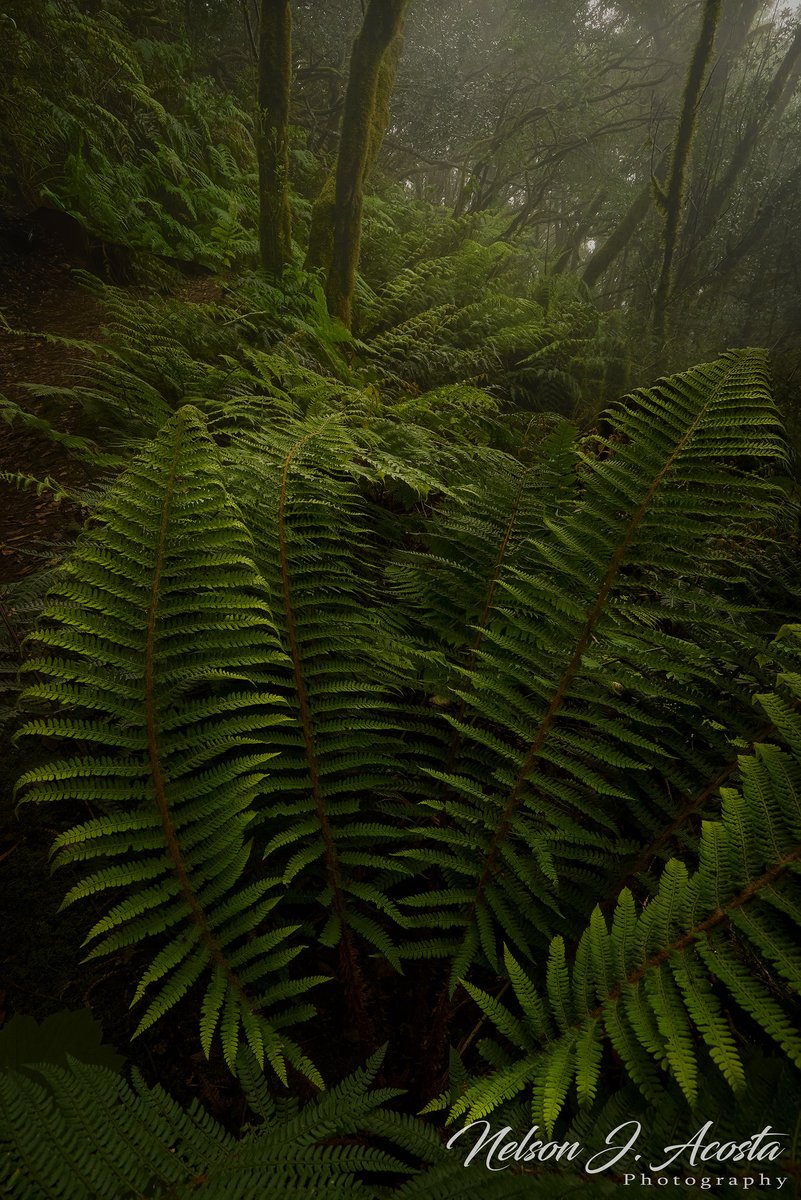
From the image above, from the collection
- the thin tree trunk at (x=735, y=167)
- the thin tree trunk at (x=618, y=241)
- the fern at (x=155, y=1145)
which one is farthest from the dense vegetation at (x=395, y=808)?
the thin tree trunk at (x=618, y=241)

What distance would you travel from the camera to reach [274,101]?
16.4 ft

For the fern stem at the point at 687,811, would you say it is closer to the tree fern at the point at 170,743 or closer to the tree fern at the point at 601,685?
the tree fern at the point at 601,685

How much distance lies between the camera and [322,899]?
4.09 feet

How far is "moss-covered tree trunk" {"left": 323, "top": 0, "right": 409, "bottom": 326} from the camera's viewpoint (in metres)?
4.88

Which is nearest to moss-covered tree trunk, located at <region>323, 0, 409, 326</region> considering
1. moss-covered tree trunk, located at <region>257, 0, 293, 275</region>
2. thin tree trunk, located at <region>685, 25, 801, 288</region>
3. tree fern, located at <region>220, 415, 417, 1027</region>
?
moss-covered tree trunk, located at <region>257, 0, 293, 275</region>

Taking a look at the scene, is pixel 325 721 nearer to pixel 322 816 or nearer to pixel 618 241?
pixel 322 816

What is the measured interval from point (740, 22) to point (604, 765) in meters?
21.7

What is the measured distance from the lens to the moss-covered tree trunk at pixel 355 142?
4.88 meters

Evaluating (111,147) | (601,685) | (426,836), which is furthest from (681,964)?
(111,147)

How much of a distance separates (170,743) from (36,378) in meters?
3.79

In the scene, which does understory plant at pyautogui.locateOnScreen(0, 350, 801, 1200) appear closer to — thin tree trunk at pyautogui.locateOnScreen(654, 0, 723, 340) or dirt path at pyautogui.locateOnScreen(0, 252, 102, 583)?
dirt path at pyautogui.locateOnScreen(0, 252, 102, 583)

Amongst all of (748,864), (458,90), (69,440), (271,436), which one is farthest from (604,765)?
(458,90)

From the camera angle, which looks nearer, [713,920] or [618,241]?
[713,920]

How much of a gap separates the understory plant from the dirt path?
28.6 inches
